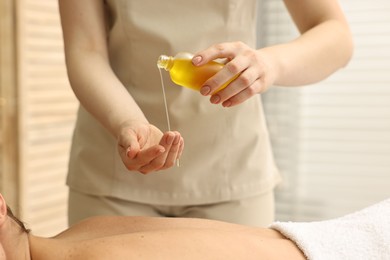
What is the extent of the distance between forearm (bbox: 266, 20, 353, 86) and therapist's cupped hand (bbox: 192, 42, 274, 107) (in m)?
0.08

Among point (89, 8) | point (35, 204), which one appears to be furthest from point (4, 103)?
point (89, 8)

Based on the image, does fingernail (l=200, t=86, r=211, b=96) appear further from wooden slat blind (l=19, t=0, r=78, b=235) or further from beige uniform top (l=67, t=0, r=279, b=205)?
wooden slat blind (l=19, t=0, r=78, b=235)

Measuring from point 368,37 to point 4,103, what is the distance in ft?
5.80

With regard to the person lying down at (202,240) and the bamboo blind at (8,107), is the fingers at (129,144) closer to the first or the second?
the person lying down at (202,240)

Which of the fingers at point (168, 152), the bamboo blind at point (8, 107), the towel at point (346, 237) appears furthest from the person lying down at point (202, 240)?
the bamboo blind at point (8, 107)

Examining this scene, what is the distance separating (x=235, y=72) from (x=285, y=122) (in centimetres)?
215

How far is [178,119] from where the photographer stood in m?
1.56

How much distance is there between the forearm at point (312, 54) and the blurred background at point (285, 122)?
152 cm

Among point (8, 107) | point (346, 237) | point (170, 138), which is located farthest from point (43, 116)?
point (346, 237)

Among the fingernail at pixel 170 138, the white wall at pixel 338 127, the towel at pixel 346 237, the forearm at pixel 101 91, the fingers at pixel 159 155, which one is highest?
the forearm at pixel 101 91

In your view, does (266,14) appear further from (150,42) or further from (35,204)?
(150,42)

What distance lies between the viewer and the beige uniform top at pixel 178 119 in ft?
5.09

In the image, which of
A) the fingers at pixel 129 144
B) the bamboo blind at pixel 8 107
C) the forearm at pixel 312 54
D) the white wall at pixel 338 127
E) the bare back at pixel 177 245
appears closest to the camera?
the bare back at pixel 177 245

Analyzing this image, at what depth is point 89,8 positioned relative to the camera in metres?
1.54
